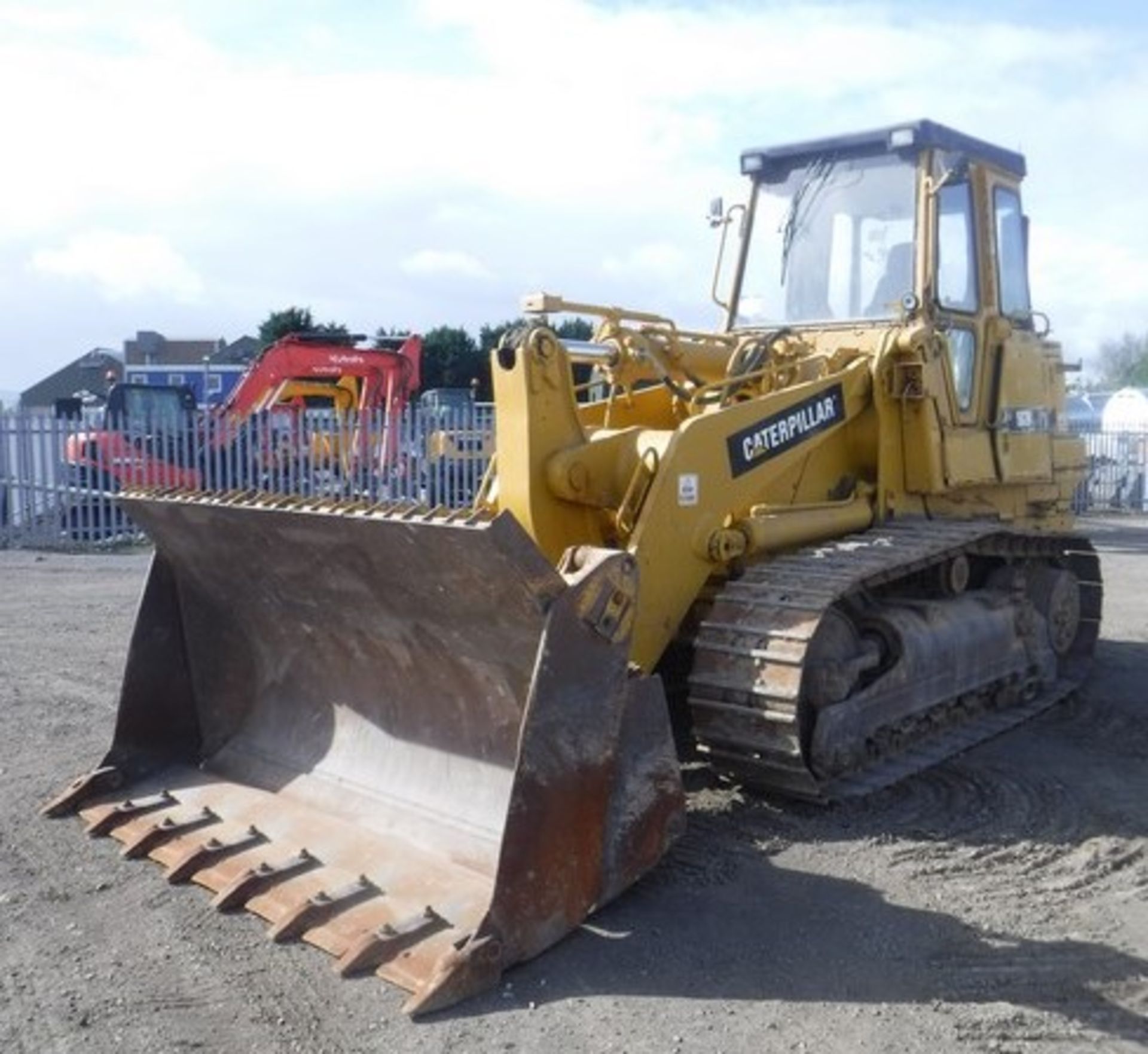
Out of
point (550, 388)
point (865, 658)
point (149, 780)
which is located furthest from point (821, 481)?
point (149, 780)

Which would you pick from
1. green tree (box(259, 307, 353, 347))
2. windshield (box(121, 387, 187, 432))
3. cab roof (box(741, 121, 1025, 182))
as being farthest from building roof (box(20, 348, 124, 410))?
cab roof (box(741, 121, 1025, 182))

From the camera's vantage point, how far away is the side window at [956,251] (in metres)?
6.96

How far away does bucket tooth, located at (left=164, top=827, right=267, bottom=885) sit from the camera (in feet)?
15.4

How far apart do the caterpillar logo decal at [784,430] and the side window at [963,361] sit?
0.95 meters

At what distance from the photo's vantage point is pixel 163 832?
16.4ft

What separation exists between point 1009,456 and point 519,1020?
4.90 m

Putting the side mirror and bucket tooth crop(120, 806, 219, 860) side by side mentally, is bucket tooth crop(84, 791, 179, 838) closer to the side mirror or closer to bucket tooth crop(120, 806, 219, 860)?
bucket tooth crop(120, 806, 219, 860)

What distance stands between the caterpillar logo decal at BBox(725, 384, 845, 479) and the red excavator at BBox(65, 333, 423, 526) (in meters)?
11.6

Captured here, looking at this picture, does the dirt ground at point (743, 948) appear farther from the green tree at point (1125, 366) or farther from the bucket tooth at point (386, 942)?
the green tree at point (1125, 366)

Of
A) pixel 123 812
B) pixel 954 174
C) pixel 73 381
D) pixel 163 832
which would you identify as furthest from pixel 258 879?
pixel 73 381

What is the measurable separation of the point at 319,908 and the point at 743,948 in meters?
1.35

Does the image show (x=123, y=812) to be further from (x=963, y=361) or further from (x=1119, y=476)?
(x=1119, y=476)

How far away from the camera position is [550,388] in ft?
18.2

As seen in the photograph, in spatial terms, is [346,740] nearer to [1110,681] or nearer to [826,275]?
[826,275]
